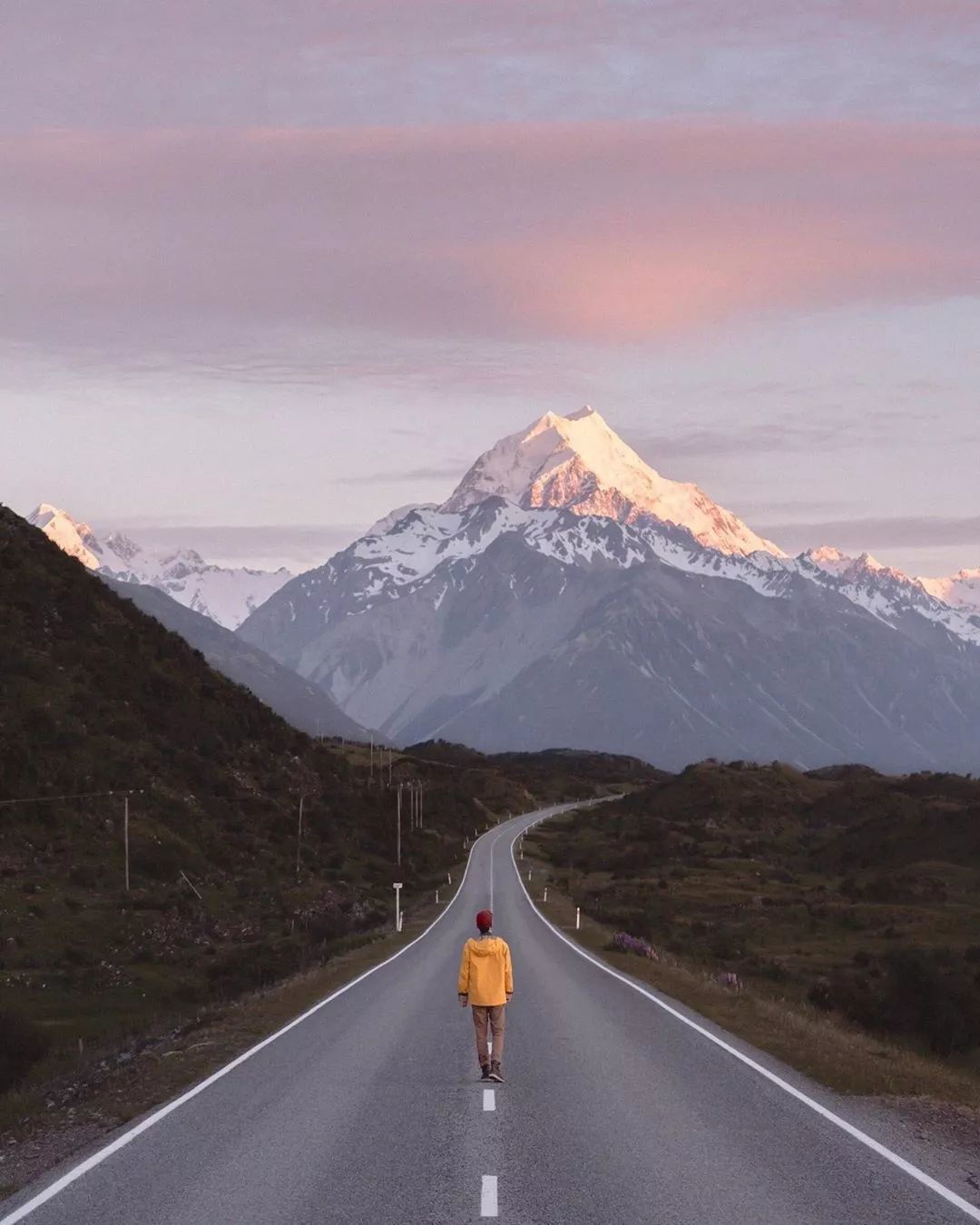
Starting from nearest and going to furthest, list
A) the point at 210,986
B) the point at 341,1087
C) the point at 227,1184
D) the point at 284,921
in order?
the point at 227,1184
the point at 341,1087
the point at 210,986
the point at 284,921

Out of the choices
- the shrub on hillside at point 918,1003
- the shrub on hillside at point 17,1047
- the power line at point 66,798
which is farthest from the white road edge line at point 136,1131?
the power line at point 66,798

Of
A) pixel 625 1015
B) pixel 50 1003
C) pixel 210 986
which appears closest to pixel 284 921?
pixel 210 986

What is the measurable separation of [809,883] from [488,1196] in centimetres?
8734

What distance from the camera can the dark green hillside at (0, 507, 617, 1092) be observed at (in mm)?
50844

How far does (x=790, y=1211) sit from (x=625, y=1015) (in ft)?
56.7

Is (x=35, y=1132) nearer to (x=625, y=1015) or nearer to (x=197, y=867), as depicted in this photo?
(x=625, y=1015)

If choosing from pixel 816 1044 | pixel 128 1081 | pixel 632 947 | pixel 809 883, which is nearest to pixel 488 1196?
pixel 128 1081

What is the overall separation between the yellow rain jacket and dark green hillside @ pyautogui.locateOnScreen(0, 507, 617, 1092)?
17392mm

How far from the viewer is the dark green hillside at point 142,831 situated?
167 feet

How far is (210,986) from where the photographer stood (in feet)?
163

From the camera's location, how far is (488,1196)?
43.5ft

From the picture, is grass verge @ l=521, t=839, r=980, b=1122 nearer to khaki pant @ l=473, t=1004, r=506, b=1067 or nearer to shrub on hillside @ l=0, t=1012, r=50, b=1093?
khaki pant @ l=473, t=1004, r=506, b=1067

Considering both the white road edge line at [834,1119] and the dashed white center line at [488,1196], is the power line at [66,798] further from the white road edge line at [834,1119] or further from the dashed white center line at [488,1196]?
the dashed white center line at [488,1196]

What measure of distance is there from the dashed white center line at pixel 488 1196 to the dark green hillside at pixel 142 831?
22561 millimetres
